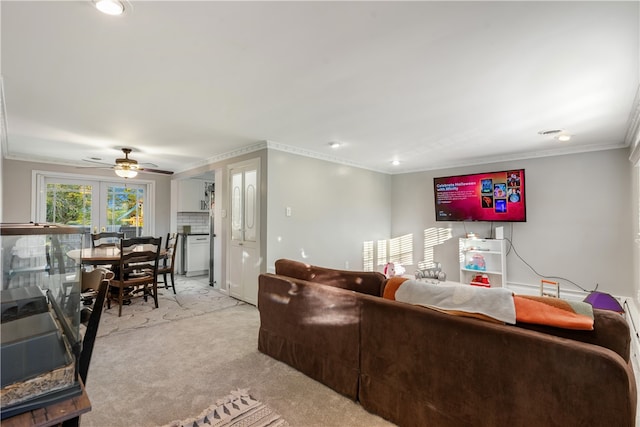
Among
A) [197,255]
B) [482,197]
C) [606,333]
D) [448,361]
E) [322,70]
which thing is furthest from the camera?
[197,255]

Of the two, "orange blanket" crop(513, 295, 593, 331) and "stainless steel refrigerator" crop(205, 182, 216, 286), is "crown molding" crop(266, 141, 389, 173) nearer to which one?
"stainless steel refrigerator" crop(205, 182, 216, 286)

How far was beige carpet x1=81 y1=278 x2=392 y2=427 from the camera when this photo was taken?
6.12ft

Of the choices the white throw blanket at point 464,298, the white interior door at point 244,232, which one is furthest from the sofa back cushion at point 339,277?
the white interior door at point 244,232

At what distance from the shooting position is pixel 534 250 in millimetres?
4578

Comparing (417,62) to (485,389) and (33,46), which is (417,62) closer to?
(485,389)

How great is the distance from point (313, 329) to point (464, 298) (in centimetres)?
109

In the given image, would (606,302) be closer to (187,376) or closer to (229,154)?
(187,376)

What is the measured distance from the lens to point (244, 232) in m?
4.47

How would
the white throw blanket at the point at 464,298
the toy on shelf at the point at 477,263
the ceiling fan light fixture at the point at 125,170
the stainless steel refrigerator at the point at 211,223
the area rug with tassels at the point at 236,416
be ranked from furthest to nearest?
the stainless steel refrigerator at the point at 211,223 → the toy on shelf at the point at 477,263 → the ceiling fan light fixture at the point at 125,170 → the area rug with tassels at the point at 236,416 → the white throw blanket at the point at 464,298

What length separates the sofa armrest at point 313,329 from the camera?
200 cm

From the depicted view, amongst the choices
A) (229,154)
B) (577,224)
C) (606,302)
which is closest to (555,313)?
(606,302)

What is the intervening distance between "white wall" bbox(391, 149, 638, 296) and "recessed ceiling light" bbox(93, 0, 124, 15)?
5.23m

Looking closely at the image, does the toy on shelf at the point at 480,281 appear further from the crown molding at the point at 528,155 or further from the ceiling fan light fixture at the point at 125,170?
the ceiling fan light fixture at the point at 125,170

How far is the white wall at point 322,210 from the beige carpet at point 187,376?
1264 millimetres
